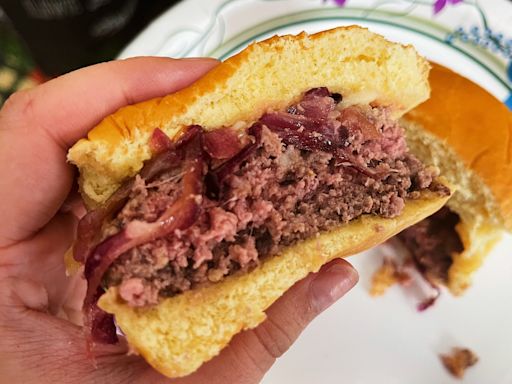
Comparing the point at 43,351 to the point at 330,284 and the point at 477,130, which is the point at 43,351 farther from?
the point at 477,130

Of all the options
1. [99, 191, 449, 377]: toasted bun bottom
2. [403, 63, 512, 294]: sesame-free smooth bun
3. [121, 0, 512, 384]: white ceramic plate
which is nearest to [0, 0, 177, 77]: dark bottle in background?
[121, 0, 512, 384]: white ceramic plate

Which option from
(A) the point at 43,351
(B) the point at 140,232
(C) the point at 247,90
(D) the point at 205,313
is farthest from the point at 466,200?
(A) the point at 43,351

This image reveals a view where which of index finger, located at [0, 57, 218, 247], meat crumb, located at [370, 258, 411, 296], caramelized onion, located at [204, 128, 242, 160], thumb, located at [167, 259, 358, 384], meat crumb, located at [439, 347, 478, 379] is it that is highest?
caramelized onion, located at [204, 128, 242, 160]

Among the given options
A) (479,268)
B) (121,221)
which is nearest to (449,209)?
(479,268)

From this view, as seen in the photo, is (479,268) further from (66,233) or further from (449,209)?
(66,233)

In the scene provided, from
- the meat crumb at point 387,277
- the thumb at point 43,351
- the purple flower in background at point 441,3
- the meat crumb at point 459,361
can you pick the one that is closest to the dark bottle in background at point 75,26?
the purple flower in background at point 441,3

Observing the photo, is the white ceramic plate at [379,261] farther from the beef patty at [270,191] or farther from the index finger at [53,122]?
the beef patty at [270,191]

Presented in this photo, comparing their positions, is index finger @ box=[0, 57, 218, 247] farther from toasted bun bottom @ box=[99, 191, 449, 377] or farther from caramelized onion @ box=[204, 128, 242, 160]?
toasted bun bottom @ box=[99, 191, 449, 377]
